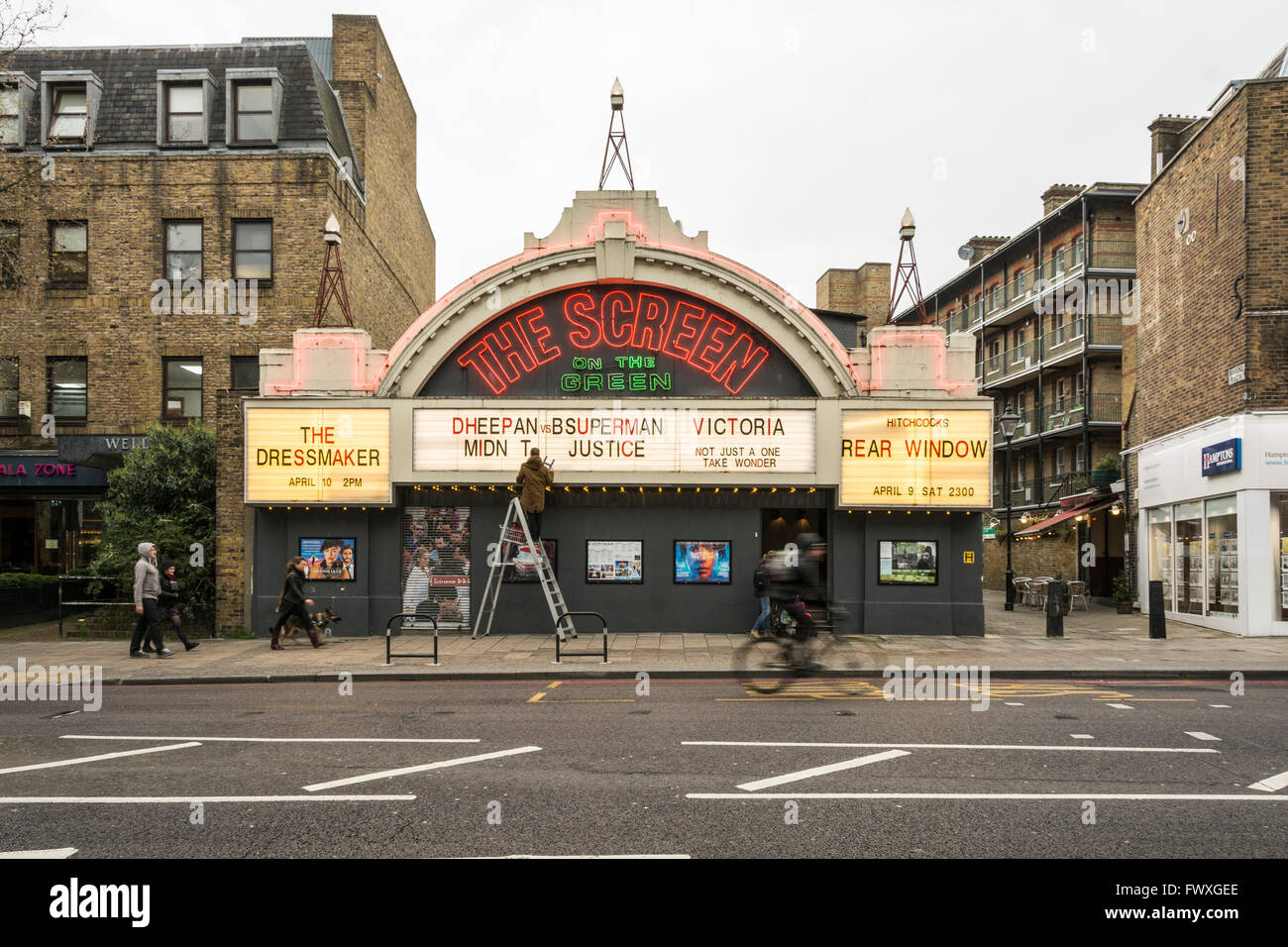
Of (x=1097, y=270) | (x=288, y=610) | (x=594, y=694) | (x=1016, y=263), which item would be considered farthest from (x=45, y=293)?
(x=1016, y=263)

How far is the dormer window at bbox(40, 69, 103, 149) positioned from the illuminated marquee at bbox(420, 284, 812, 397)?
1544 centimetres

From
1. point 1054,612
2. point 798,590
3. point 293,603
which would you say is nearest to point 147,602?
point 293,603

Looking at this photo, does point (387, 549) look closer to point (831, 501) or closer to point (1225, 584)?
point (831, 501)

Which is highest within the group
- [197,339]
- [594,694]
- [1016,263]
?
[1016,263]

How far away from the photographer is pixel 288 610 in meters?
17.2

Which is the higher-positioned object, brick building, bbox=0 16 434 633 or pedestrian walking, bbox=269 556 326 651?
brick building, bbox=0 16 434 633

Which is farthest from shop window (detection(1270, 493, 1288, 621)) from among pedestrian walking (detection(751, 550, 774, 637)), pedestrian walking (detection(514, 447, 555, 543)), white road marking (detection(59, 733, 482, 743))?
white road marking (detection(59, 733, 482, 743))

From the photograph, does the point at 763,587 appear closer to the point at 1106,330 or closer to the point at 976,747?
the point at 976,747

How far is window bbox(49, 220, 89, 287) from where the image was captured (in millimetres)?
25328

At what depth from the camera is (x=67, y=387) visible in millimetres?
25438

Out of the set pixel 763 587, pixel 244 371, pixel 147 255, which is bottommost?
pixel 763 587

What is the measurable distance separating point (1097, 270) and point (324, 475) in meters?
30.0

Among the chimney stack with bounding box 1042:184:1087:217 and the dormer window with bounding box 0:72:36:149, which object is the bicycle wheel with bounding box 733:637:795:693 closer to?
the dormer window with bounding box 0:72:36:149

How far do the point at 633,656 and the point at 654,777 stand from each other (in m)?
8.37
